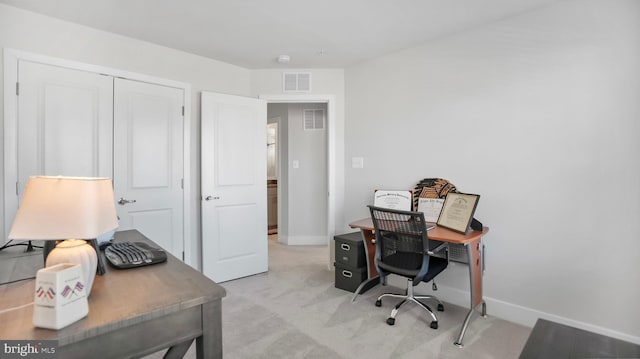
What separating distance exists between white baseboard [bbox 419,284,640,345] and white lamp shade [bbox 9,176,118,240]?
2.85 metres

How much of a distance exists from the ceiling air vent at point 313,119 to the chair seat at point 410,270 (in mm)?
2994

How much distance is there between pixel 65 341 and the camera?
2.97 feet

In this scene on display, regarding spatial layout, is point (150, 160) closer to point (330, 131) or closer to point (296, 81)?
point (296, 81)

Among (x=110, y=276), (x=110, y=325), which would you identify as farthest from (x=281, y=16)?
(x=110, y=325)

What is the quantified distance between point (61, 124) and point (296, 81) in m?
2.31

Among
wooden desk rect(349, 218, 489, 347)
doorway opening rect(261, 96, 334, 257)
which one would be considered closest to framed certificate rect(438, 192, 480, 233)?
wooden desk rect(349, 218, 489, 347)

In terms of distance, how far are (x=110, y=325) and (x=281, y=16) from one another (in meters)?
2.39

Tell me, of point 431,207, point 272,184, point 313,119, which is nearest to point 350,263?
point 431,207

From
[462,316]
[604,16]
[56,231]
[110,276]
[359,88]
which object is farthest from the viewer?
[359,88]

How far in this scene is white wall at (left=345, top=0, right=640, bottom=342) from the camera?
2.20m

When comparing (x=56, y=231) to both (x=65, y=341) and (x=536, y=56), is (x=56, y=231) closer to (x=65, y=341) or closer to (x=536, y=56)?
(x=65, y=341)

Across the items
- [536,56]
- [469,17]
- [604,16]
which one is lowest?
[536,56]

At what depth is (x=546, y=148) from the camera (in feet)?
8.17

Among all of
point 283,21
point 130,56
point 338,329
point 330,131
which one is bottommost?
point 338,329
